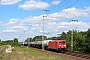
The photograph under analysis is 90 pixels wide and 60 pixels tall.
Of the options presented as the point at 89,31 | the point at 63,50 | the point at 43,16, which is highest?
the point at 43,16

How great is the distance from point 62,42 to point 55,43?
1714 mm

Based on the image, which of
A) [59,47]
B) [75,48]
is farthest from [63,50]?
[75,48]

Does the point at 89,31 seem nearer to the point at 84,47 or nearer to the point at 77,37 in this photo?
the point at 84,47

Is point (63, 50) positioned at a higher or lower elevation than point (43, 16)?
lower

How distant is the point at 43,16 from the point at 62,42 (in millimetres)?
15379

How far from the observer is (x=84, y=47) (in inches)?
2367

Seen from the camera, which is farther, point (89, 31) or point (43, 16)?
point (43, 16)

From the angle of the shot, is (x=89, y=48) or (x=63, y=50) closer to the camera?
(x=63, y=50)

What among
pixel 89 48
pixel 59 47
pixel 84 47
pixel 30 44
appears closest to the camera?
pixel 59 47

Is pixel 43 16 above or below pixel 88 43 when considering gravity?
above

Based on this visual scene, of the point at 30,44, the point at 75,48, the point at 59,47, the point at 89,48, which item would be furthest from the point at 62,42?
the point at 30,44

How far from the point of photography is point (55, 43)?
50.5 metres

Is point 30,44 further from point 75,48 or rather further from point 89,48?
point 89,48

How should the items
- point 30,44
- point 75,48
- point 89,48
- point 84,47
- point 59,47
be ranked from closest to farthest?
point 59,47 → point 89,48 → point 84,47 → point 75,48 → point 30,44
